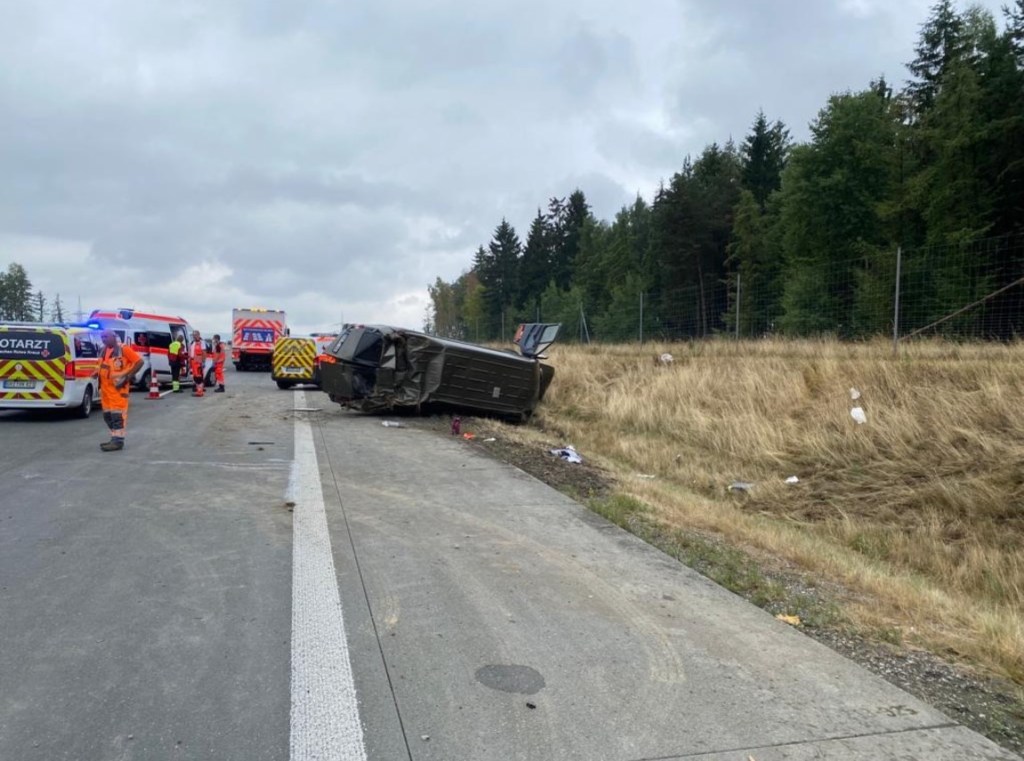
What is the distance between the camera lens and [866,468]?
1007 centimetres

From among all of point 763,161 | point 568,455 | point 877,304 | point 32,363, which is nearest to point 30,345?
point 32,363

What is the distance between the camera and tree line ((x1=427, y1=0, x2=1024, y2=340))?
721 inches

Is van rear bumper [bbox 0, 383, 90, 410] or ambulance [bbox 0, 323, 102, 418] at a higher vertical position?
ambulance [bbox 0, 323, 102, 418]

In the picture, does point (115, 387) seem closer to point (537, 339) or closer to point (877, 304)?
point (537, 339)

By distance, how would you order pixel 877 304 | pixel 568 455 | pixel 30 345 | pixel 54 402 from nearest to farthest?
pixel 568 455 < pixel 30 345 < pixel 54 402 < pixel 877 304

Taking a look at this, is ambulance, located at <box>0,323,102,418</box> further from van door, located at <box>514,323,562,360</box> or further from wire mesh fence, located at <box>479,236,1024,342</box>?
wire mesh fence, located at <box>479,236,1024,342</box>

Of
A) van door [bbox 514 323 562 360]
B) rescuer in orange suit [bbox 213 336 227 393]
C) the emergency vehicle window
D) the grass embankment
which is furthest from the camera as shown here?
rescuer in orange suit [bbox 213 336 227 393]

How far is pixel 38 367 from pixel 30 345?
432mm

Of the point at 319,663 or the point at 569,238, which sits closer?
the point at 319,663

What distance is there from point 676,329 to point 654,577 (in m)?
19.0

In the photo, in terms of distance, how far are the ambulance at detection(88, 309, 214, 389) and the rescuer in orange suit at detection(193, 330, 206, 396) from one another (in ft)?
3.70

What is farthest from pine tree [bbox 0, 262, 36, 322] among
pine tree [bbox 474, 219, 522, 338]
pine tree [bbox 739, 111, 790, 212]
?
pine tree [bbox 739, 111, 790, 212]

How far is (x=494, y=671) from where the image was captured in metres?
3.72

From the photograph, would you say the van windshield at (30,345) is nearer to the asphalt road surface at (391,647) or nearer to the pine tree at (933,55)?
the asphalt road surface at (391,647)
